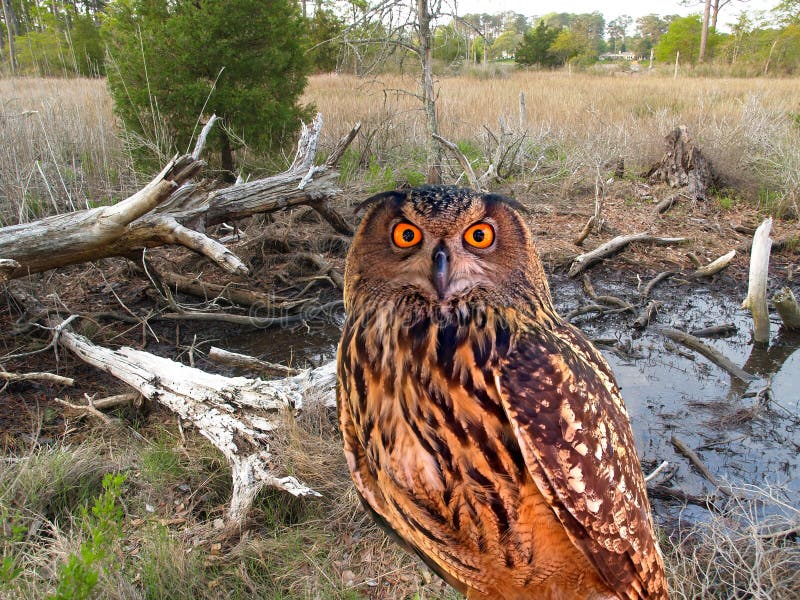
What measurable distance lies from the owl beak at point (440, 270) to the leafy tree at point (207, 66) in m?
5.95

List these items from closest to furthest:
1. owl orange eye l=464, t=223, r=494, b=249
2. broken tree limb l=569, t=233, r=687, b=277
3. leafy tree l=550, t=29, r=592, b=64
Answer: owl orange eye l=464, t=223, r=494, b=249
broken tree limb l=569, t=233, r=687, b=277
leafy tree l=550, t=29, r=592, b=64

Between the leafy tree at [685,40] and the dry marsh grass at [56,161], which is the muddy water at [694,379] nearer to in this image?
the dry marsh grass at [56,161]

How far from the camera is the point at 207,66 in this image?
276 inches

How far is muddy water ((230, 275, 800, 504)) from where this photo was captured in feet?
11.7

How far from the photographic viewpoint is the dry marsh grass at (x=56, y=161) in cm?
552

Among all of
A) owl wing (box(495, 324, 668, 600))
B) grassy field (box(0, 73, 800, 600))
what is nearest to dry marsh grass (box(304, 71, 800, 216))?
grassy field (box(0, 73, 800, 600))

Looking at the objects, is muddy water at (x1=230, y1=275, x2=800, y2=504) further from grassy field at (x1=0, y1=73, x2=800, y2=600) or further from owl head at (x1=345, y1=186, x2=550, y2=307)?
owl head at (x1=345, y1=186, x2=550, y2=307)

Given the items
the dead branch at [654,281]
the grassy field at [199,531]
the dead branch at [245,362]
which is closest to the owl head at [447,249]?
the grassy field at [199,531]

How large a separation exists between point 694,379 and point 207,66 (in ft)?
21.4

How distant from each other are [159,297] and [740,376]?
514 cm

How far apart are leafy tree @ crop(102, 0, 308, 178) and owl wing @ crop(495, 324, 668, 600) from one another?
243 inches

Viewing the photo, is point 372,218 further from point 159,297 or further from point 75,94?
point 75,94

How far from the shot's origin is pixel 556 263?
251 inches

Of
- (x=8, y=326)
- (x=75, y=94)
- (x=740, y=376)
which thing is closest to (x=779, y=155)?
(x=740, y=376)
